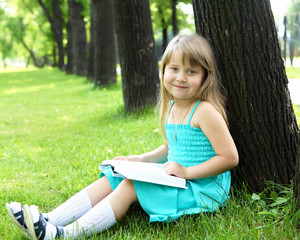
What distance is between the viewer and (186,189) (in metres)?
2.37

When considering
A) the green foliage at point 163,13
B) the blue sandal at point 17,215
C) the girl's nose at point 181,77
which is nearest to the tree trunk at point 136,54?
the girl's nose at point 181,77

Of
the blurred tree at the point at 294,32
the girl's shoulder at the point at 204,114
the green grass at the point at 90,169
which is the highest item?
the blurred tree at the point at 294,32

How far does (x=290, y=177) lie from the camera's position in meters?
2.61

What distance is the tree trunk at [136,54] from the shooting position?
609cm

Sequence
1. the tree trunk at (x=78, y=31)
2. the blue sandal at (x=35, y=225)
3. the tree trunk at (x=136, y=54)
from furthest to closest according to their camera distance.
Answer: the tree trunk at (x=78, y=31) → the tree trunk at (x=136, y=54) → the blue sandal at (x=35, y=225)

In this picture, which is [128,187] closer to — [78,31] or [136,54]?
[136,54]

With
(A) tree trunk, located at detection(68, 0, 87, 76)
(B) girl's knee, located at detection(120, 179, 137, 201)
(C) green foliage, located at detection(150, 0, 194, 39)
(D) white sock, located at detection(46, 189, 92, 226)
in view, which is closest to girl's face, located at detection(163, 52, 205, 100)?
(B) girl's knee, located at detection(120, 179, 137, 201)

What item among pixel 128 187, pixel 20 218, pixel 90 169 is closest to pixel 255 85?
pixel 128 187

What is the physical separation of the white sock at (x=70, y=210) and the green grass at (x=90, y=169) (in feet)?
0.76

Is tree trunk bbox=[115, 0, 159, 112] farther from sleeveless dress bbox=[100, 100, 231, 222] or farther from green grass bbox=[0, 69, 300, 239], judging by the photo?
sleeveless dress bbox=[100, 100, 231, 222]

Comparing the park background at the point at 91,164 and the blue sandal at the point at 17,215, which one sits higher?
the blue sandal at the point at 17,215

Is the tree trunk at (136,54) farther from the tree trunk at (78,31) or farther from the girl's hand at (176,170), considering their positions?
the tree trunk at (78,31)

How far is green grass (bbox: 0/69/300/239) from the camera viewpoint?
2233mm

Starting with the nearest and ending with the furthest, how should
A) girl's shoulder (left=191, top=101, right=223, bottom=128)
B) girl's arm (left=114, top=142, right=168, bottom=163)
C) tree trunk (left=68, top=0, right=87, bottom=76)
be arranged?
girl's shoulder (left=191, top=101, right=223, bottom=128) < girl's arm (left=114, top=142, right=168, bottom=163) < tree trunk (left=68, top=0, right=87, bottom=76)
